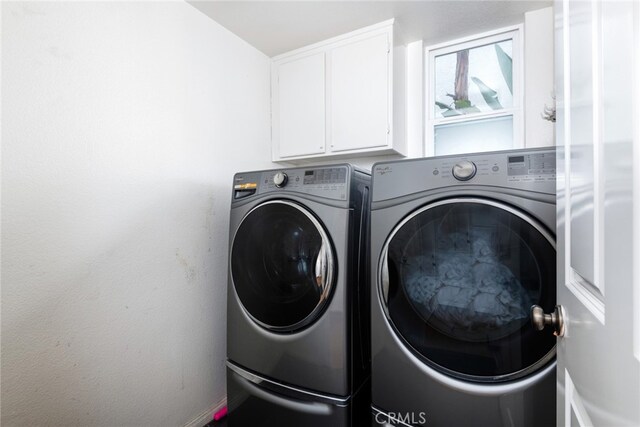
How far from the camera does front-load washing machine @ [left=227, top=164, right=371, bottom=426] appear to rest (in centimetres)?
118

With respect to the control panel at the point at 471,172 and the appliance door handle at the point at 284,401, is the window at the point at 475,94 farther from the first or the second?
the appliance door handle at the point at 284,401

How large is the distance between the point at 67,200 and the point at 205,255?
678 millimetres

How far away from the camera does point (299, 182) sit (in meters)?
1.31

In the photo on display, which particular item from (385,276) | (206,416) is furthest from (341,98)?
(206,416)

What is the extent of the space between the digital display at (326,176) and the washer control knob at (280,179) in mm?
98

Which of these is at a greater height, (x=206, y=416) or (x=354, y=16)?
(x=354, y=16)

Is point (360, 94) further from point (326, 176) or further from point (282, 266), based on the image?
point (282, 266)

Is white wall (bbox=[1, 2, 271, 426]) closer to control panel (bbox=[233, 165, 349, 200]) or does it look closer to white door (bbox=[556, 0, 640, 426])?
control panel (bbox=[233, 165, 349, 200])

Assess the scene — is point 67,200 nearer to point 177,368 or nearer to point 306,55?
point 177,368

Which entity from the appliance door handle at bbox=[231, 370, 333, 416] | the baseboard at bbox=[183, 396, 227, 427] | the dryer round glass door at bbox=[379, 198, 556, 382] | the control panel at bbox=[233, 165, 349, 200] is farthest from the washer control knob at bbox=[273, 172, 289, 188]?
the baseboard at bbox=[183, 396, 227, 427]

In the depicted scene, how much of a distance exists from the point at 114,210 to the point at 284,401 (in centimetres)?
109

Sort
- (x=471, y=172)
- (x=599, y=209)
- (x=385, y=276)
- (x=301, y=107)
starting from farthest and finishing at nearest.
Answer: (x=301, y=107) < (x=385, y=276) < (x=471, y=172) < (x=599, y=209)

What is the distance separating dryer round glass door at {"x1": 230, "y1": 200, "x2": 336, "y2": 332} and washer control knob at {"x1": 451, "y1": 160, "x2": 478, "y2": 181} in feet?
1.74

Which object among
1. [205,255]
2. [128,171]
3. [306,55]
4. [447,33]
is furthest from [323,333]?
[447,33]
